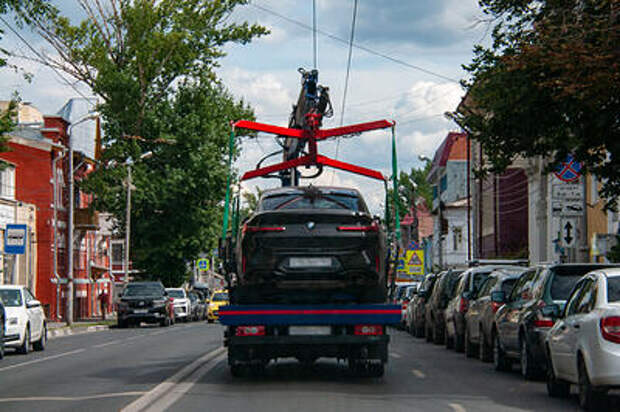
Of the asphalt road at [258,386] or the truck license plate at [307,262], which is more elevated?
the truck license plate at [307,262]

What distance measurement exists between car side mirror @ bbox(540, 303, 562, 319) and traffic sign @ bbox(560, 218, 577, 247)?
10701mm

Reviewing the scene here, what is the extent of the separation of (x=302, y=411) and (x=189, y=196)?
139 feet

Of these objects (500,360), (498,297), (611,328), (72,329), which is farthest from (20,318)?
(72,329)

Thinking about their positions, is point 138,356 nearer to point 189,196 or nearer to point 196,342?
point 196,342

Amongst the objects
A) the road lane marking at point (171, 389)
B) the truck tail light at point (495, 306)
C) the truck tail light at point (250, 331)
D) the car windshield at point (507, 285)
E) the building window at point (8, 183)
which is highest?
the building window at point (8, 183)

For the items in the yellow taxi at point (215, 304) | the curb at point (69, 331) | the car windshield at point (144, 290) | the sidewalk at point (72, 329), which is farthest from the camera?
the yellow taxi at point (215, 304)

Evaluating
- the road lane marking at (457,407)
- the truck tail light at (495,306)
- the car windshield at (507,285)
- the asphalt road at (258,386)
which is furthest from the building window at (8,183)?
the road lane marking at (457,407)

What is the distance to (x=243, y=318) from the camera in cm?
1501

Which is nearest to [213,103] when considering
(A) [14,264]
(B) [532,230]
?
(A) [14,264]

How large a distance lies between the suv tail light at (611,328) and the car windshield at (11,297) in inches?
639

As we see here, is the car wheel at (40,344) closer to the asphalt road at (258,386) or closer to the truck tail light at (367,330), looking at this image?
the asphalt road at (258,386)

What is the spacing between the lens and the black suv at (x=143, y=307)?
45325mm

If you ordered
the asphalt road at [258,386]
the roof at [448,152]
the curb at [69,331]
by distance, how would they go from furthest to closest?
the roof at [448,152]
the curb at [69,331]
the asphalt road at [258,386]

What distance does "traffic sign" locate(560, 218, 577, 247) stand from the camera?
79.2ft
